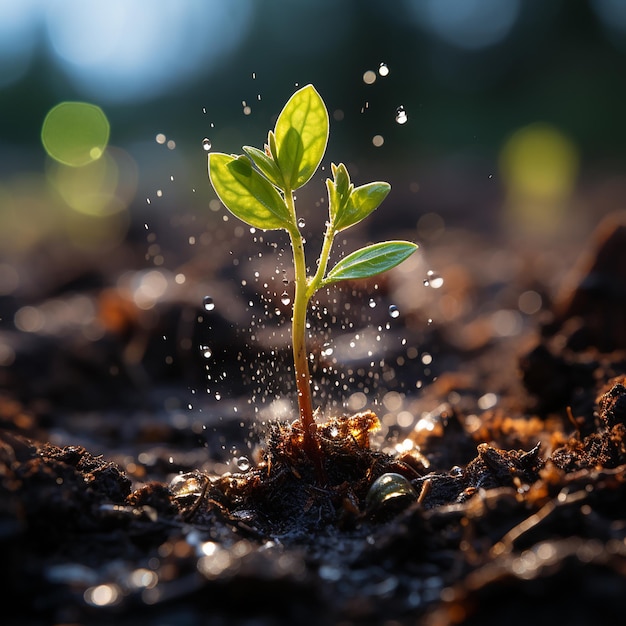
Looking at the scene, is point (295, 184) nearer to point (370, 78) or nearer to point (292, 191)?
point (292, 191)

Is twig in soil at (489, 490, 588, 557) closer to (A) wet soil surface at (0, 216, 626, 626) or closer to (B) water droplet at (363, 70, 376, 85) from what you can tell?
(A) wet soil surface at (0, 216, 626, 626)

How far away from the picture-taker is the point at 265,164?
6.23ft

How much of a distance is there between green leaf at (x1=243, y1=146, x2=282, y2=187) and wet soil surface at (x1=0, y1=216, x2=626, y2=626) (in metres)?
0.73

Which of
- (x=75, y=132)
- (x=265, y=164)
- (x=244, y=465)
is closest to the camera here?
(x=265, y=164)

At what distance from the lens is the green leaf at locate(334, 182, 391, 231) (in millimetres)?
1949

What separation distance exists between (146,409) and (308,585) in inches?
107

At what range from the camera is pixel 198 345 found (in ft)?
13.7

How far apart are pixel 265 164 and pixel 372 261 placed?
1.31 ft

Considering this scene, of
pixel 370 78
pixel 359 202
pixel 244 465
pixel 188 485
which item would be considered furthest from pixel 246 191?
pixel 370 78

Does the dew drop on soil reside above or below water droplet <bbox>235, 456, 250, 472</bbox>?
below

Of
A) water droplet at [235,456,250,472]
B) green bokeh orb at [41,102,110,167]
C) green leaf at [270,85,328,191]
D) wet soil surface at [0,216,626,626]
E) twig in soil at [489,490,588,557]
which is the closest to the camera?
wet soil surface at [0,216,626,626]

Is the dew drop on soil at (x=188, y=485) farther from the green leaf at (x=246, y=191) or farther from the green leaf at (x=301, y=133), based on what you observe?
the green leaf at (x=301, y=133)

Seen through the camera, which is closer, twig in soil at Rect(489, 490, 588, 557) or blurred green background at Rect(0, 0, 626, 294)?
twig in soil at Rect(489, 490, 588, 557)

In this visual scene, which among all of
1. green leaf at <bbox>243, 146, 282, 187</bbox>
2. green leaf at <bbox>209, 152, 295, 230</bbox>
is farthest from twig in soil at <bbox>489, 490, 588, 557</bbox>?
green leaf at <bbox>243, 146, 282, 187</bbox>
